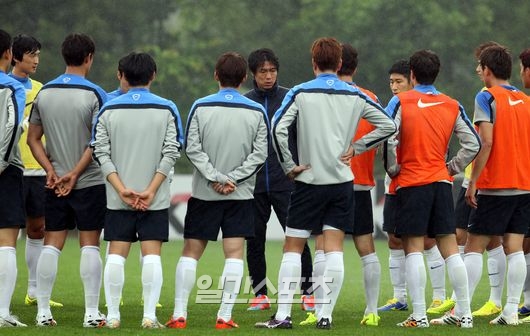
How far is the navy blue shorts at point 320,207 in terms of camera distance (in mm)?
8242

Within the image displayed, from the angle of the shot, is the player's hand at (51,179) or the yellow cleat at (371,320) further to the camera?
the yellow cleat at (371,320)

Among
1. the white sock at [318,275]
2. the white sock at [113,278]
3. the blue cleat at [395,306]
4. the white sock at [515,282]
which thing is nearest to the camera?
the white sock at [113,278]

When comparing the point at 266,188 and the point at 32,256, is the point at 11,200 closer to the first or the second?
the point at 32,256

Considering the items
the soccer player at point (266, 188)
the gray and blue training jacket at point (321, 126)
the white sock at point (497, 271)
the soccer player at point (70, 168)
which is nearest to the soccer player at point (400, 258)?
the white sock at point (497, 271)

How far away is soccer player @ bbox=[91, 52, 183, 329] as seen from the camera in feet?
26.4

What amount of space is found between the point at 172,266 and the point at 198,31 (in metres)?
13.0

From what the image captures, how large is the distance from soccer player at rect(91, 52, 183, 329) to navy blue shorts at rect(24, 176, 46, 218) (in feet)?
5.97

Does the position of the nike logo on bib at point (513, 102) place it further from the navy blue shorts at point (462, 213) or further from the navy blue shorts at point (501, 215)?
the navy blue shorts at point (462, 213)

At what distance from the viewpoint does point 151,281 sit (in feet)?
26.3

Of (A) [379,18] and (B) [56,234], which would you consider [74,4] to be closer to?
(A) [379,18]

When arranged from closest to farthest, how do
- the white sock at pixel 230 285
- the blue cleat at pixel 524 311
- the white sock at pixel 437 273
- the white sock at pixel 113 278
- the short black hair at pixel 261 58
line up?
the white sock at pixel 113 278 < the white sock at pixel 230 285 < the blue cleat at pixel 524 311 < the short black hair at pixel 261 58 < the white sock at pixel 437 273

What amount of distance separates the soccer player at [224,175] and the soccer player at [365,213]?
869 millimetres

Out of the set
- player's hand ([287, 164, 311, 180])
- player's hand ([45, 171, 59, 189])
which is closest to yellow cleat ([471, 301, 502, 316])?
player's hand ([287, 164, 311, 180])

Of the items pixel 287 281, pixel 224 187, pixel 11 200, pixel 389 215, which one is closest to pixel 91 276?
pixel 11 200
